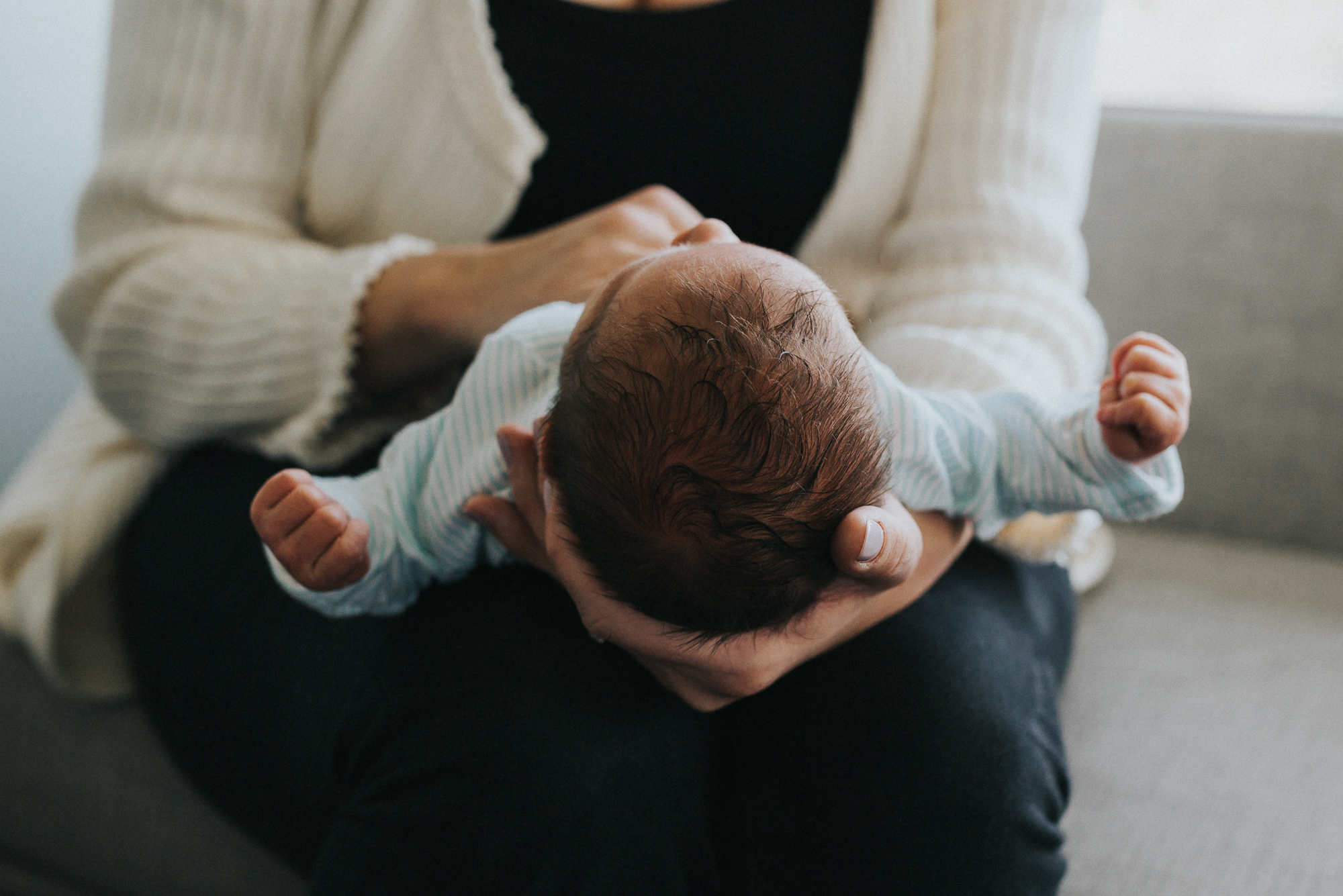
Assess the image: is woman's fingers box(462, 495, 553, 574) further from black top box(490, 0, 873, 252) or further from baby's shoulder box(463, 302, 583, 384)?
black top box(490, 0, 873, 252)

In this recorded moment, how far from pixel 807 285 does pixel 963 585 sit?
27cm

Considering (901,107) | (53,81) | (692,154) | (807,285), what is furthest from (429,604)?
(53,81)

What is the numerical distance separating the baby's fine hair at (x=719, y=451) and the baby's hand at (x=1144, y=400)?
0.14 meters

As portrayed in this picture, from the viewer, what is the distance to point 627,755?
0.55m

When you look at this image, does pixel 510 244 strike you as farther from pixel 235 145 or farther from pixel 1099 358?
pixel 1099 358

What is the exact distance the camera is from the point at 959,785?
549 millimetres

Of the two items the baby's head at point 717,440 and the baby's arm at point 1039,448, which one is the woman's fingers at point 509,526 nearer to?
the baby's head at point 717,440

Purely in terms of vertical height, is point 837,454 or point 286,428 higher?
point 837,454

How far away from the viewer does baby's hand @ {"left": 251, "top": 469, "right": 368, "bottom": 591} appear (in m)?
0.51

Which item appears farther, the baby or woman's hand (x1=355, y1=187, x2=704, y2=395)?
woman's hand (x1=355, y1=187, x2=704, y2=395)

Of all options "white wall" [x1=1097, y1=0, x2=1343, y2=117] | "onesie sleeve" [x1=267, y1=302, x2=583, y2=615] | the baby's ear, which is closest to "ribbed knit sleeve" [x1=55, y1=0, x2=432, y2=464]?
"onesie sleeve" [x1=267, y1=302, x2=583, y2=615]

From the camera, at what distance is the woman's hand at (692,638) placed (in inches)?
18.3

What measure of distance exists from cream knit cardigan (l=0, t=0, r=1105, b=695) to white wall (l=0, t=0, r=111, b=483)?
611 millimetres

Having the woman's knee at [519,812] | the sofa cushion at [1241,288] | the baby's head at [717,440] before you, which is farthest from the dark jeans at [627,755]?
the sofa cushion at [1241,288]
